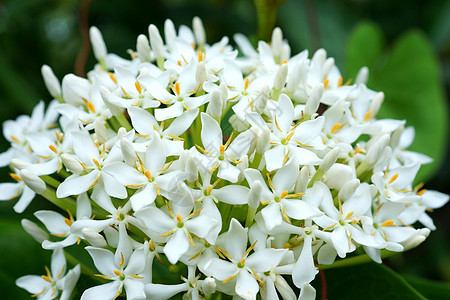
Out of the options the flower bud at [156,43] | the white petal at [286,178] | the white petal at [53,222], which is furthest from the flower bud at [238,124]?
the white petal at [53,222]

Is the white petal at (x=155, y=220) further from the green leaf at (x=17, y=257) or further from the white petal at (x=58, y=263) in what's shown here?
the green leaf at (x=17, y=257)

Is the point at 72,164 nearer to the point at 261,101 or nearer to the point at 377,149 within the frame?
the point at 261,101

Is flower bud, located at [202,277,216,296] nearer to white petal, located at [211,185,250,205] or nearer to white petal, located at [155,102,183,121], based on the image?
white petal, located at [211,185,250,205]

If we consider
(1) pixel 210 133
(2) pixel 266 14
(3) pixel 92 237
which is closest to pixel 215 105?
(1) pixel 210 133

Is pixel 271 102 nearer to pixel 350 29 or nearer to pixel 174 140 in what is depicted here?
pixel 174 140

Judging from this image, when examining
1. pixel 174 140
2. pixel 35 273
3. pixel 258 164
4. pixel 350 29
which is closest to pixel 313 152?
pixel 258 164

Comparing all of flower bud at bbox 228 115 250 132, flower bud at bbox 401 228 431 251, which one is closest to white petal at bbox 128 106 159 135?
flower bud at bbox 228 115 250 132
